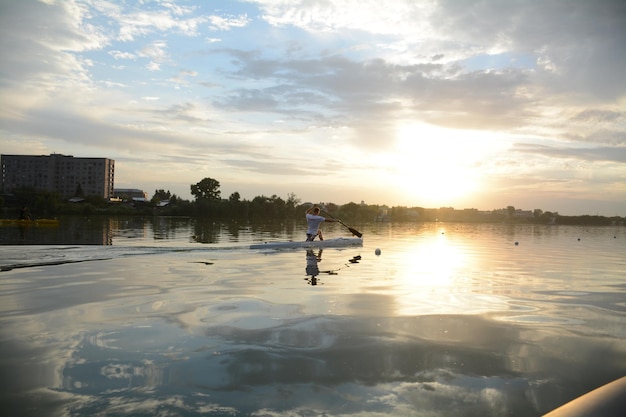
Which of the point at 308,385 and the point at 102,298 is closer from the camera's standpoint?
the point at 308,385

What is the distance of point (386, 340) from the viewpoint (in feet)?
25.4

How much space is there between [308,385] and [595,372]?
4264 mm

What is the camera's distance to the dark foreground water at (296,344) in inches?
212

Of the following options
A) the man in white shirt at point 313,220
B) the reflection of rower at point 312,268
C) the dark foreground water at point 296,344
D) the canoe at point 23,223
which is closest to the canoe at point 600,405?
the dark foreground water at point 296,344

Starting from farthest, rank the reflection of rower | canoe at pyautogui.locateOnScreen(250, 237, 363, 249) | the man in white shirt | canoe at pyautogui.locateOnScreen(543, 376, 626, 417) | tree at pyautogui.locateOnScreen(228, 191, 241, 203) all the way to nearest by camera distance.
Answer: tree at pyautogui.locateOnScreen(228, 191, 241, 203) → the man in white shirt → canoe at pyautogui.locateOnScreen(250, 237, 363, 249) → the reflection of rower → canoe at pyautogui.locateOnScreen(543, 376, 626, 417)

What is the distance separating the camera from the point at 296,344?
737 centimetres

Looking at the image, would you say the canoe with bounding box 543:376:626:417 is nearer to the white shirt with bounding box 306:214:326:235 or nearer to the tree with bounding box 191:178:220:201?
the white shirt with bounding box 306:214:326:235

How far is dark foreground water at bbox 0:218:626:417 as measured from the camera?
5375 mm

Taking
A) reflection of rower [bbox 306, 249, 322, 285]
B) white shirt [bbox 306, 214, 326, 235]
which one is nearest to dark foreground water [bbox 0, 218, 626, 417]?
reflection of rower [bbox 306, 249, 322, 285]

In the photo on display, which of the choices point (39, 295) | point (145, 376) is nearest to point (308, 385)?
point (145, 376)

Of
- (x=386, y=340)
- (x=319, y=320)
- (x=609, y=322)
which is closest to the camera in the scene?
(x=386, y=340)

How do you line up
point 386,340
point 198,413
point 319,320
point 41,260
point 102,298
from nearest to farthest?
point 198,413 < point 386,340 < point 319,320 < point 102,298 < point 41,260

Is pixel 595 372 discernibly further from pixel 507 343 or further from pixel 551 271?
pixel 551 271

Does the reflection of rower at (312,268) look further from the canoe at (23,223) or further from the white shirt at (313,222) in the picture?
the canoe at (23,223)
